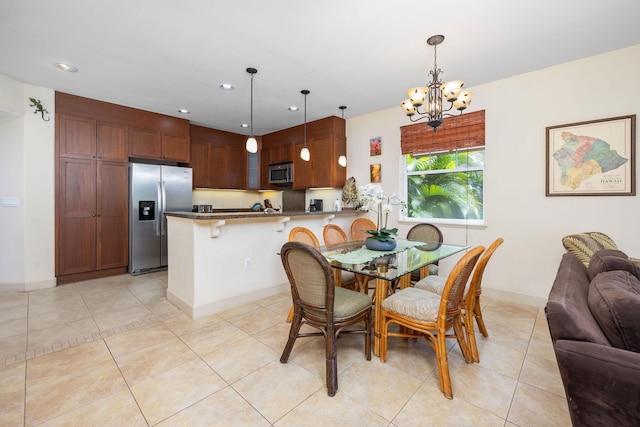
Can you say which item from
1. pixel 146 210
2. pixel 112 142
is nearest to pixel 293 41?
pixel 112 142

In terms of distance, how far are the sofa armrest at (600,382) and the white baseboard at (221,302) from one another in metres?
2.73

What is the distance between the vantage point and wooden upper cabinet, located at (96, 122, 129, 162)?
3.99 m

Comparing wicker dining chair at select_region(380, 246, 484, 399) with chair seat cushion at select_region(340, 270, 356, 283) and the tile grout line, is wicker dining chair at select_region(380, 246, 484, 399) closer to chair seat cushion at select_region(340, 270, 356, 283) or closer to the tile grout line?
chair seat cushion at select_region(340, 270, 356, 283)

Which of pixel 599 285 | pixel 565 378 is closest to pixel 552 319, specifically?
pixel 565 378

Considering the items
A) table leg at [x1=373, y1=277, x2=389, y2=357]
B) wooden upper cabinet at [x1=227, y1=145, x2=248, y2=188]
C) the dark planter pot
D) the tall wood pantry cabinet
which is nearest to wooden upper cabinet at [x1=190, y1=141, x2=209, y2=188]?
wooden upper cabinet at [x1=227, y1=145, x2=248, y2=188]

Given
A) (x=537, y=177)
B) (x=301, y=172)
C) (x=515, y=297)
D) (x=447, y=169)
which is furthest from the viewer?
(x=301, y=172)

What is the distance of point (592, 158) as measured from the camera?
2.70m

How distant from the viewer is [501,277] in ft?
10.7

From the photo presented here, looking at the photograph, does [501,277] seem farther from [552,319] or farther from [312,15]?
[312,15]

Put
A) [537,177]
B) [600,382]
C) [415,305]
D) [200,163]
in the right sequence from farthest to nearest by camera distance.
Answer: [200,163], [537,177], [415,305], [600,382]

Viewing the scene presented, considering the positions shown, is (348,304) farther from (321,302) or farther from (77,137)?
(77,137)

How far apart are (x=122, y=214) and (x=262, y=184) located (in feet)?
8.65

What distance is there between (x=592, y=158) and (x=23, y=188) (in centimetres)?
653

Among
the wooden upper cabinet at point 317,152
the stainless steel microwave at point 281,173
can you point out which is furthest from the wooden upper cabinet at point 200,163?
the wooden upper cabinet at point 317,152
